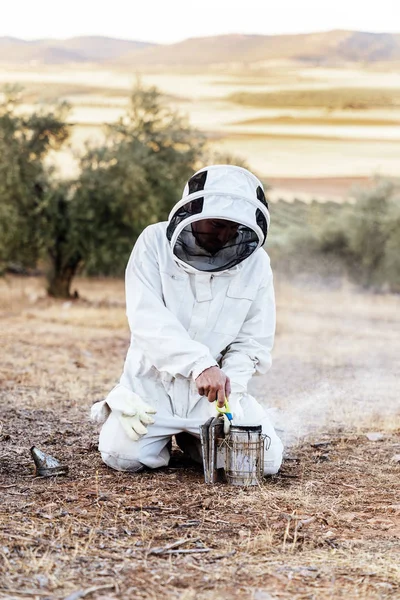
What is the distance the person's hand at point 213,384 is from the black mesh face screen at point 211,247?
68 cm

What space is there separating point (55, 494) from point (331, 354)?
9.52 meters

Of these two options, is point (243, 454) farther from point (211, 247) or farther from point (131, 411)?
point (211, 247)

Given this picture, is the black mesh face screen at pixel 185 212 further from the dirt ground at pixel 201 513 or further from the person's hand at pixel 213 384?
Answer: the dirt ground at pixel 201 513

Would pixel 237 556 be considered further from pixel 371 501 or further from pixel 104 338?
pixel 104 338

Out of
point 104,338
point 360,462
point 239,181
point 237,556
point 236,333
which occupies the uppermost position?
point 239,181

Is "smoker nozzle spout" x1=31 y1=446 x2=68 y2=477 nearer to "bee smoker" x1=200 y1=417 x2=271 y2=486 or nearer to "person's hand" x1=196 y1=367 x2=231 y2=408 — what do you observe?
"bee smoker" x1=200 y1=417 x2=271 y2=486

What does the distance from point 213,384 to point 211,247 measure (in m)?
0.91

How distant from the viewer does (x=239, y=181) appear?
537 centimetres

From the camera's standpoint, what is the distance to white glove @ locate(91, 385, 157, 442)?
207 inches

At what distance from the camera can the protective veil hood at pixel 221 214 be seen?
5250 mm

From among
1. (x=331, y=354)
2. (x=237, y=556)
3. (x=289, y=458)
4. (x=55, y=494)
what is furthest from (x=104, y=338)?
(x=237, y=556)

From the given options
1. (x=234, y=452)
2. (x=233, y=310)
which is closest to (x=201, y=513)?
(x=234, y=452)

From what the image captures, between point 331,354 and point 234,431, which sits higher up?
point 234,431

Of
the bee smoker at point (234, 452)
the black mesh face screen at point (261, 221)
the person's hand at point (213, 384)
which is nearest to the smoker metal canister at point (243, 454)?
A: the bee smoker at point (234, 452)
